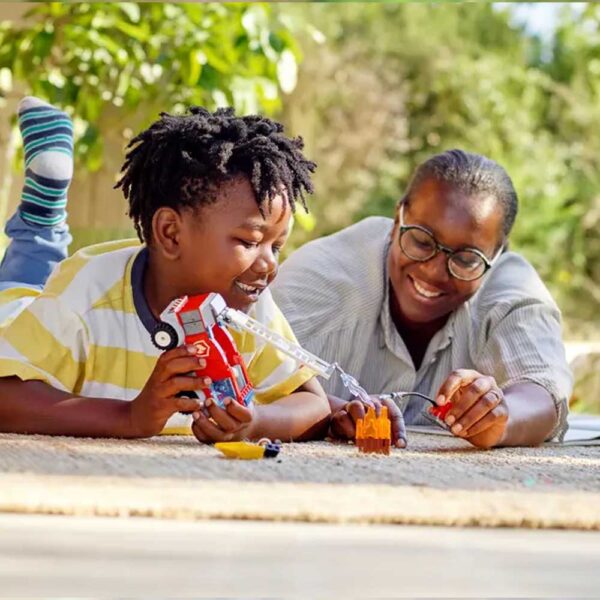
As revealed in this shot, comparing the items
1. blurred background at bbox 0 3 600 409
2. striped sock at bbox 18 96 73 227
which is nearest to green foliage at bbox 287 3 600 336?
blurred background at bbox 0 3 600 409

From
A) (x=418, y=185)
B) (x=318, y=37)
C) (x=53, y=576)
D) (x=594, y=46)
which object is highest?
(x=594, y=46)

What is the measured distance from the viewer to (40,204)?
9.87ft

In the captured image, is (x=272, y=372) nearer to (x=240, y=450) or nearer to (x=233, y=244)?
(x=233, y=244)

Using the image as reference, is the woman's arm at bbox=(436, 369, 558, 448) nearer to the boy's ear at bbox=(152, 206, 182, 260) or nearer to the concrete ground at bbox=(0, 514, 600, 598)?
the boy's ear at bbox=(152, 206, 182, 260)

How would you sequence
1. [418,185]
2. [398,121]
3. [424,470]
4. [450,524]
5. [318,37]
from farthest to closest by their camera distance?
1. [398,121]
2. [318,37]
3. [418,185]
4. [424,470]
5. [450,524]

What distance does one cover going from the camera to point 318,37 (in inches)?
184

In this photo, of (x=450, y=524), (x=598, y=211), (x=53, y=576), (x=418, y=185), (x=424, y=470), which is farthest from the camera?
(x=598, y=211)

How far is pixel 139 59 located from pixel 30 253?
2.12 metres

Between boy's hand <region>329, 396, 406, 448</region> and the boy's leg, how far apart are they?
2.74 feet

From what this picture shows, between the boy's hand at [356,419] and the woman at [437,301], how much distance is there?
22 millimetres

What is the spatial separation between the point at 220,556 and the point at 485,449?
112 centimetres

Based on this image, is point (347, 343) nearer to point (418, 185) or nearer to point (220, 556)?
point (418, 185)

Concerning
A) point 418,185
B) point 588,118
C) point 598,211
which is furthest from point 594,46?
point 418,185

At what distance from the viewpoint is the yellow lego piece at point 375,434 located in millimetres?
2174
